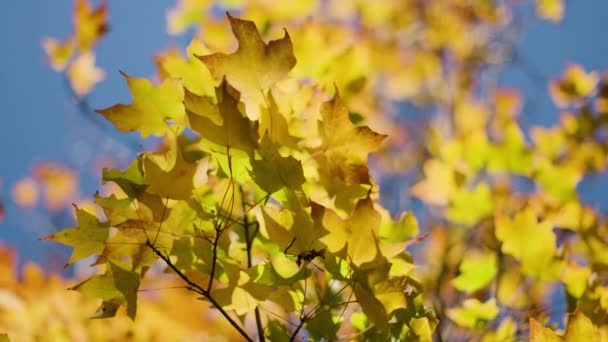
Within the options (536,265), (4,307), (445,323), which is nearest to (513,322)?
(536,265)

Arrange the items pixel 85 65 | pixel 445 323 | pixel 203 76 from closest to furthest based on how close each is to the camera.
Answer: pixel 203 76
pixel 445 323
pixel 85 65

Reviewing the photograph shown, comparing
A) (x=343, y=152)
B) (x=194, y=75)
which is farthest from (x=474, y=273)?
(x=194, y=75)

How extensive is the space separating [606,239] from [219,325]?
1.29 m

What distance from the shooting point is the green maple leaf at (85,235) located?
0.48 meters

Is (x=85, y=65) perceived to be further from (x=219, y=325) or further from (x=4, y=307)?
(x=219, y=325)

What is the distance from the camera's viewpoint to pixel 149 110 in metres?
0.55

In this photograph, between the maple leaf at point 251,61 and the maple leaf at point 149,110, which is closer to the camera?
the maple leaf at point 251,61

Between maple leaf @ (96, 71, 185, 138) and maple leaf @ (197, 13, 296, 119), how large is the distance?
109mm

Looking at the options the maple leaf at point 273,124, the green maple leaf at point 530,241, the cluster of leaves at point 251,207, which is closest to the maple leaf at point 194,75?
the cluster of leaves at point 251,207

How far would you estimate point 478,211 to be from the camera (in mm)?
904

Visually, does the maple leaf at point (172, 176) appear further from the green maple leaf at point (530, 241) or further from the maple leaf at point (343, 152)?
the green maple leaf at point (530, 241)

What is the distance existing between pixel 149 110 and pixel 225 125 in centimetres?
16

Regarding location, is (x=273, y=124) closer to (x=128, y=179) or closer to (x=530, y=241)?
(x=128, y=179)

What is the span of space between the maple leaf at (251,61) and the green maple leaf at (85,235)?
6.8 inches
